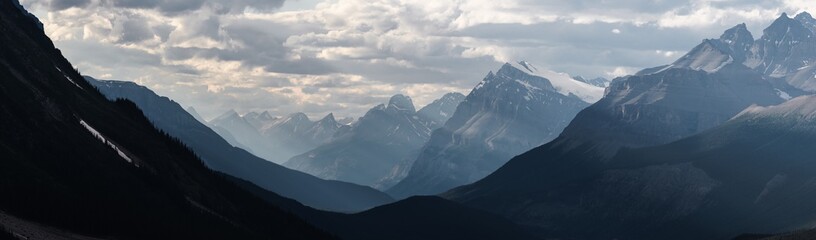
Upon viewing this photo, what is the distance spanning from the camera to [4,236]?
195 meters
